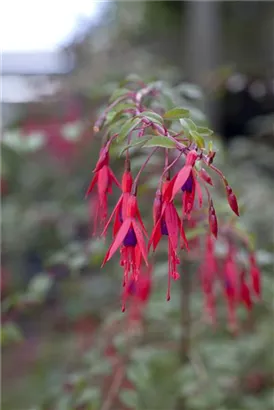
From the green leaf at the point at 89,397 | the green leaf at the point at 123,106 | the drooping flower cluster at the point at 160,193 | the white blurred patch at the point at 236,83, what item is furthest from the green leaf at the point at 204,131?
the white blurred patch at the point at 236,83

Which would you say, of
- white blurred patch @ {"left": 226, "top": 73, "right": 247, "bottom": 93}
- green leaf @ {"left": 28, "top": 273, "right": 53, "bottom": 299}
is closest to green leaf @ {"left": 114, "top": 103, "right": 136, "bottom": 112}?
green leaf @ {"left": 28, "top": 273, "right": 53, "bottom": 299}

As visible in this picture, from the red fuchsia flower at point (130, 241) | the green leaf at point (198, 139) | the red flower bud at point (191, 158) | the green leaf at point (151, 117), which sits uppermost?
the green leaf at point (151, 117)

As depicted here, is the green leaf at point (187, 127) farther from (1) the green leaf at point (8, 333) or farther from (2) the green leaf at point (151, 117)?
(1) the green leaf at point (8, 333)

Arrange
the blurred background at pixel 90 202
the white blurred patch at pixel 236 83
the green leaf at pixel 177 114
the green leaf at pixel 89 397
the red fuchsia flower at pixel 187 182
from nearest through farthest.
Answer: the red fuchsia flower at pixel 187 182 < the green leaf at pixel 177 114 < the green leaf at pixel 89 397 < the blurred background at pixel 90 202 < the white blurred patch at pixel 236 83

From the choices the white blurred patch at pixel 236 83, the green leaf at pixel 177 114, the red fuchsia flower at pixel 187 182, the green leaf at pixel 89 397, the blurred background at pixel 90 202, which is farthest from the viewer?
the white blurred patch at pixel 236 83

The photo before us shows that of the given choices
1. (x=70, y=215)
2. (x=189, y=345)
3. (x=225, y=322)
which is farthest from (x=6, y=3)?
(x=189, y=345)

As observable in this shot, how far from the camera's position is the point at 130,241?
454 millimetres

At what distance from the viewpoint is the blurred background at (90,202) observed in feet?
2.89

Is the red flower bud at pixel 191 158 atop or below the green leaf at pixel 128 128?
below

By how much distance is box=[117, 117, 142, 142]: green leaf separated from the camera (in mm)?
478

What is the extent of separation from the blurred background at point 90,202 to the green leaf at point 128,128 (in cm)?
26

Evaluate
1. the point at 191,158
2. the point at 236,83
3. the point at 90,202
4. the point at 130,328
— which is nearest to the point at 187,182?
the point at 191,158

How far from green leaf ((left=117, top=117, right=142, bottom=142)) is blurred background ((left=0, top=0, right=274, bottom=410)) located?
0.86 ft

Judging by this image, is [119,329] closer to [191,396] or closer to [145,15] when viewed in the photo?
[191,396]
